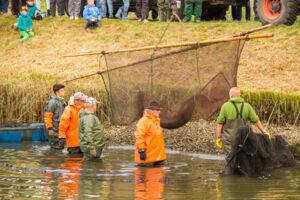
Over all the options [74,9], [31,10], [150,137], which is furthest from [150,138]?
[31,10]

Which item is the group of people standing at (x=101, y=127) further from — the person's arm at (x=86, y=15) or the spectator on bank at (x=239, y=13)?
the spectator on bank at (x=239, y=13)

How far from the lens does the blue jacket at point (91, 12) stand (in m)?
33.8

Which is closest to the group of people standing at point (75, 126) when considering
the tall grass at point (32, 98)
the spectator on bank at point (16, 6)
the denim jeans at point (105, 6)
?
the tall grass at point (32, 98)

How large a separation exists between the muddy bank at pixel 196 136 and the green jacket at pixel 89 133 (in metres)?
2.98

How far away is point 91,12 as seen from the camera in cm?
3422

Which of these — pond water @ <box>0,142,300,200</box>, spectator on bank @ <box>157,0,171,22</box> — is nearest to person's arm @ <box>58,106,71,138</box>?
pond water @ <box>0,142,300,200</box>

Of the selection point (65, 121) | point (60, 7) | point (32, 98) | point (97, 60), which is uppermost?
point (60, 7)

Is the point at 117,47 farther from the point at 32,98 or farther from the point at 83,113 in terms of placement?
the point at 83,113

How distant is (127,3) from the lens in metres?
34.4

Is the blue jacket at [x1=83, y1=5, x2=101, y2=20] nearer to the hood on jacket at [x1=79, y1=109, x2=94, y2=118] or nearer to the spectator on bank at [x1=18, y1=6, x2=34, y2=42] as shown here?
the spectator on bank at [x1=18, y1=6, x2=34, y2=42]

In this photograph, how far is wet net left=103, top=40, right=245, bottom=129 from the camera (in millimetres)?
21344

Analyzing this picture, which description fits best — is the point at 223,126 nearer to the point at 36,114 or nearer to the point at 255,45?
the point at 36,114

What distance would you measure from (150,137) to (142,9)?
1457 cm

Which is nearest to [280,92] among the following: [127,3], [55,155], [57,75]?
[55,155]
